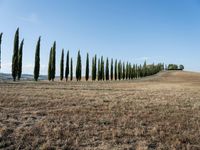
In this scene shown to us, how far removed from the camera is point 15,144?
→ 31.9 ft

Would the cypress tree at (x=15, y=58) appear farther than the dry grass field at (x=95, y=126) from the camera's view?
Yes

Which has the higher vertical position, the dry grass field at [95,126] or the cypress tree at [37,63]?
the cypress tree at [37,63]

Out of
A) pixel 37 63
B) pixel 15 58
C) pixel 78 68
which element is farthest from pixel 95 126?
pixel 78 68

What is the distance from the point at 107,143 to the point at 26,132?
3066 mm

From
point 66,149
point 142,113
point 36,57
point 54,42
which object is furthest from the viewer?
point 54,42

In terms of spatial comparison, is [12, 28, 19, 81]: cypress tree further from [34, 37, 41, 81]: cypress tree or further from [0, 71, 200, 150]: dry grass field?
[0, 71, 200, 150]: dry grass field

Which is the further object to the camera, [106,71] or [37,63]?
[106,71]

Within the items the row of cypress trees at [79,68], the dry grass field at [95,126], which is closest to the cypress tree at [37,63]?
the row of cypress trees at [79,68]

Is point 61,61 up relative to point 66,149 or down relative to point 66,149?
up

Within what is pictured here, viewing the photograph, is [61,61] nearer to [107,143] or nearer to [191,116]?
[191,116]

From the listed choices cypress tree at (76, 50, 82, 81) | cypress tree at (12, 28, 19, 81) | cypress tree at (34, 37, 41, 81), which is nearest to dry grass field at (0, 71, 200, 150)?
cypress tree at (12, 28, 19, 81)

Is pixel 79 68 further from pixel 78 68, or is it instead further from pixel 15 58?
pixel 15 58

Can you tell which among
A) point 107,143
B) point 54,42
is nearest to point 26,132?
point 107,143

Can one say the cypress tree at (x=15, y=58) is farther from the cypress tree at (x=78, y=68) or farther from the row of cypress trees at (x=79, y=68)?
the cypress tree at (x=78, y=68)
